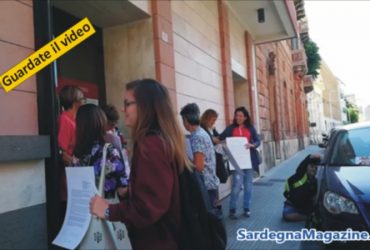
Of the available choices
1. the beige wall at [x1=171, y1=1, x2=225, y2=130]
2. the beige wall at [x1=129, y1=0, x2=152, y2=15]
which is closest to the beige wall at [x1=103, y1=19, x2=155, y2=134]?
the beige wall at [x1=129, y1=0, x2=152, y2=15]

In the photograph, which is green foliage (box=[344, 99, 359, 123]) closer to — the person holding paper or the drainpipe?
the drainpipe

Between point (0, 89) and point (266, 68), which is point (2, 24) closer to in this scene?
point (0, 89)

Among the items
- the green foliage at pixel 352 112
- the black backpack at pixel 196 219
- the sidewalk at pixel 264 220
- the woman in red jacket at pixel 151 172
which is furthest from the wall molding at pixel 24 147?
the green foliage at pixel 352 112

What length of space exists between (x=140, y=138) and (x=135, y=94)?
0.79 ft

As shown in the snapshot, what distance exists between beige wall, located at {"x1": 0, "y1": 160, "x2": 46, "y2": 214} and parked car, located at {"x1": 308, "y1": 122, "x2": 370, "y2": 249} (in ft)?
9.14

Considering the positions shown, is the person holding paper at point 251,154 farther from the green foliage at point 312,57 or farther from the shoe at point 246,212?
the green foliage at point 312,57

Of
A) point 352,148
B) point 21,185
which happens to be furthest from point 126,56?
point 352,148

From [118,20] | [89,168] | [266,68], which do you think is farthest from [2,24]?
[266,68]

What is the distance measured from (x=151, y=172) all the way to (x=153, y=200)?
0.41 ft

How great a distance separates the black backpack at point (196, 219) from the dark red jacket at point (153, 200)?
0.04 metres

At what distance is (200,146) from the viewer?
15.0ft

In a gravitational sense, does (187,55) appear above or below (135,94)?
above

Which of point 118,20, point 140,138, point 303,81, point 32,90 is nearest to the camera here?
point 140,138

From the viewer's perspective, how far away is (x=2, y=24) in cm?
355
